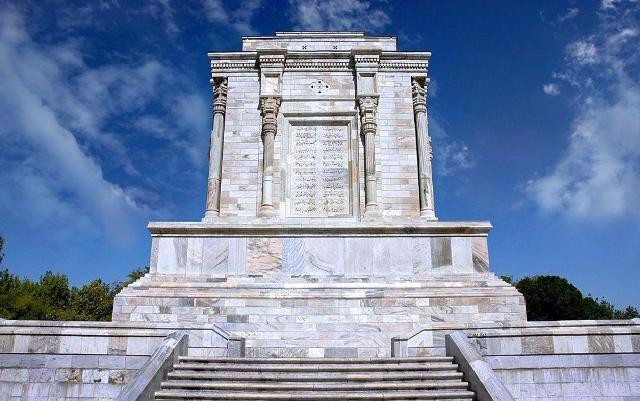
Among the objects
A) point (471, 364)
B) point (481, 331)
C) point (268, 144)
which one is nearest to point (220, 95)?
point (268, 144)

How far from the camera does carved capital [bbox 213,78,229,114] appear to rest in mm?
21078

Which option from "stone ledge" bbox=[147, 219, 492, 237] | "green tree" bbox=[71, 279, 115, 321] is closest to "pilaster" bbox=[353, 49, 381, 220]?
"stone ledge" bbox=[147, 219, 492, 237]

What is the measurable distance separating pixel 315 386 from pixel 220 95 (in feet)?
46.8

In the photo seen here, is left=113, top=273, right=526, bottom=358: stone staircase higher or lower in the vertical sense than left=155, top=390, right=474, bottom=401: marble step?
higher

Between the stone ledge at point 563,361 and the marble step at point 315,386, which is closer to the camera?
the marble step at point 315,386

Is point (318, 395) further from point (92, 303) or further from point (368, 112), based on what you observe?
point (92, 303)

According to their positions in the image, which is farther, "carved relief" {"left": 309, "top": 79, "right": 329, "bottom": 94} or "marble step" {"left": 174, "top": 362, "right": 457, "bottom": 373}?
"carved relief" {"left": 309, "top": 79, "right": 329, "bottom": 94}

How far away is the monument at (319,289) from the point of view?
34.6 feet

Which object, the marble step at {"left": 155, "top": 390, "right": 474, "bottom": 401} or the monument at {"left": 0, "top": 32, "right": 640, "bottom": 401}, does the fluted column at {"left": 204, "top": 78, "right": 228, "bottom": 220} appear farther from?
the marble step at {"left": 155, "top": 390, "right": 474, "bottom": 401}

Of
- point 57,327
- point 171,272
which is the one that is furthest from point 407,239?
point 57,327

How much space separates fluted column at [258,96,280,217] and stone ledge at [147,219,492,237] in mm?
2819

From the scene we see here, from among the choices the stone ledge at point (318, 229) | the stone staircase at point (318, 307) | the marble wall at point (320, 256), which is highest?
the stone ledge at point (318, 229)

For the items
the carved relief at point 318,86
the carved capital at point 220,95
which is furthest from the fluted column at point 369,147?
the carved capital at point 220,95

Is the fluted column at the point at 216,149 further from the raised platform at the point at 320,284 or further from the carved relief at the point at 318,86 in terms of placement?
the carved relief at the point at 318,86
